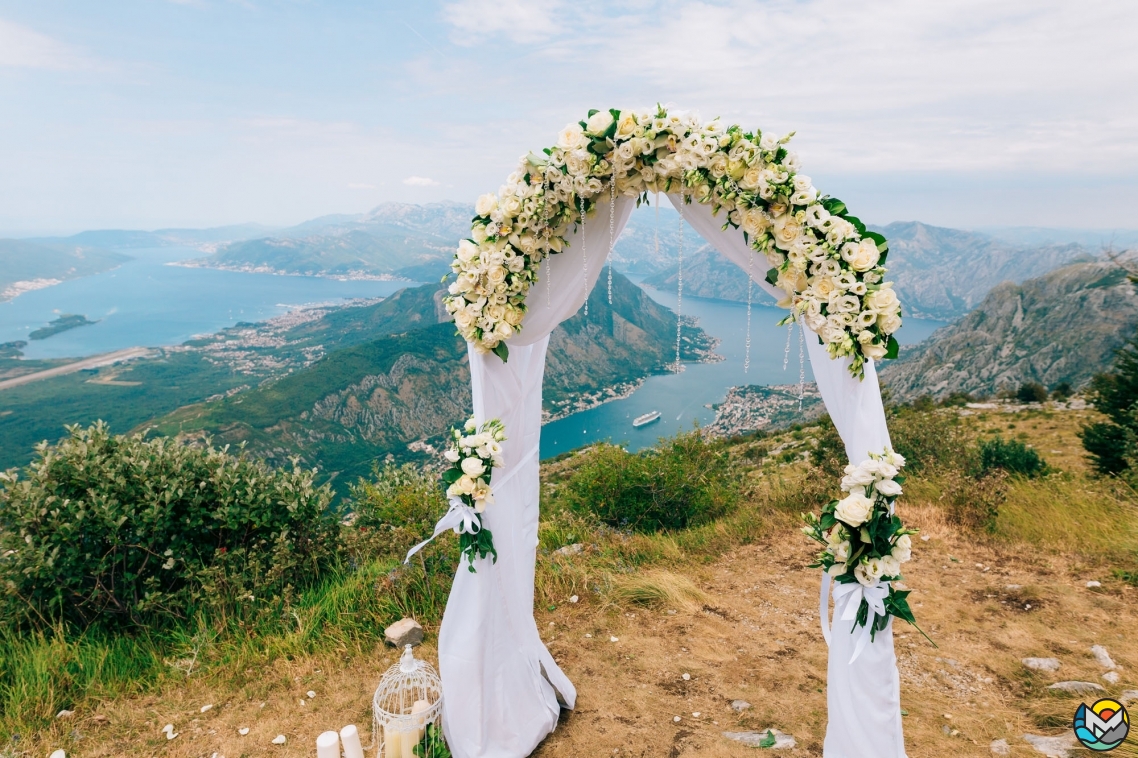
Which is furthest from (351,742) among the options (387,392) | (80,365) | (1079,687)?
(80,365)

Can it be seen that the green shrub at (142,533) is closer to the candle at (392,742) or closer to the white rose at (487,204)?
the candle at (392,742)

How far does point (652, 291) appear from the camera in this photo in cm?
19650

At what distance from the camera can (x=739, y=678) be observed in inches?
162

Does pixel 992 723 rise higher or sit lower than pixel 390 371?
higher

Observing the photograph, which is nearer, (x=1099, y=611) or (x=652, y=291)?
(x=1099, y=611)

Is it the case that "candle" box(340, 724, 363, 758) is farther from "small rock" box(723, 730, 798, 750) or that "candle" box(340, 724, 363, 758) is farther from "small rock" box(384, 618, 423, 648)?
"small rock" box(723, 730, 798, 750)

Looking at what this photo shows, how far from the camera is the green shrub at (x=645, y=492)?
295 inches

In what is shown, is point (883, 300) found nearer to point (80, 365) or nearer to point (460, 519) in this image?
point (460, 519)

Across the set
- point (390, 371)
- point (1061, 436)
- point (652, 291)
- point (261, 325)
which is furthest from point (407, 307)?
point (1061, 436)

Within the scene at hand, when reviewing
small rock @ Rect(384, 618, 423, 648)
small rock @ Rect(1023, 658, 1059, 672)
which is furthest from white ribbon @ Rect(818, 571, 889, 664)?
small rock @ Rect(384, 618, 423, 648)

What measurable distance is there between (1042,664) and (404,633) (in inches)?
192

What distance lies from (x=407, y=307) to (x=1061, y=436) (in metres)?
134

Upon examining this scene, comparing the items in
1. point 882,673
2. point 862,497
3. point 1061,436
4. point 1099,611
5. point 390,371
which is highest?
point 862,497

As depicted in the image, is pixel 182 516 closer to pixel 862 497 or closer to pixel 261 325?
pixel 862 497
